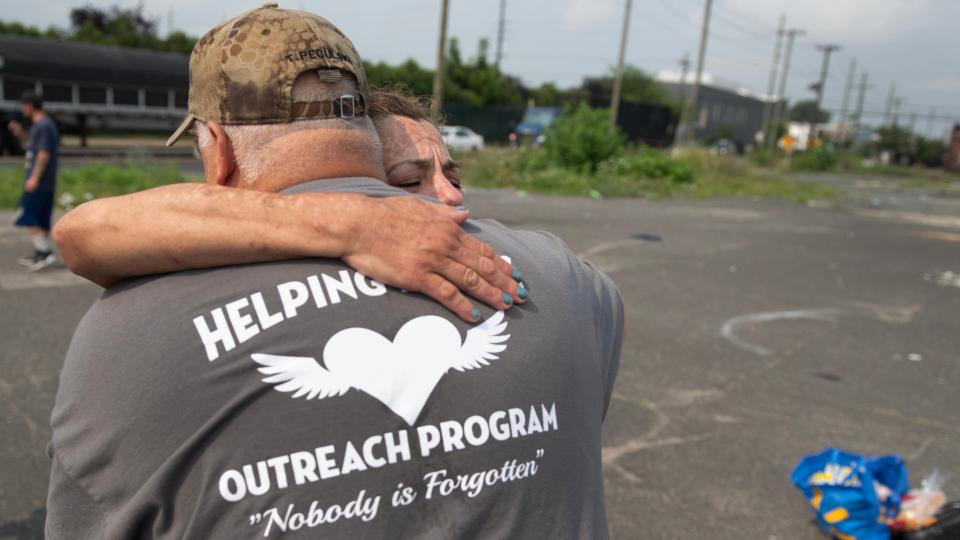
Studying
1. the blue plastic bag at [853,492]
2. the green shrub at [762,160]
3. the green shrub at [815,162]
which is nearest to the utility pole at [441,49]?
the blue plastic bag at [853,492]

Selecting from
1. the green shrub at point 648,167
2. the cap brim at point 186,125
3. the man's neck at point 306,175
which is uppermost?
the cap brim at point 186,125

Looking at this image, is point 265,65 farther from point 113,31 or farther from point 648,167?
point 113,31

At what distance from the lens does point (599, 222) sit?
14133 mm

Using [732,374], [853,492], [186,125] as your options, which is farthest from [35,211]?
[853,492]

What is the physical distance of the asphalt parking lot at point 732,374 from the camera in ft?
12.6

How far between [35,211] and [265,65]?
7.76 metres

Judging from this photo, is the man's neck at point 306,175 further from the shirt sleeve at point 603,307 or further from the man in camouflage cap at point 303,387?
the shirt sleeve at point 603,307

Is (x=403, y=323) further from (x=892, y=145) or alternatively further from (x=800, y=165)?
(x=892, y=145)

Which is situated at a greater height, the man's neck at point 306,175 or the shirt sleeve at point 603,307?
the man's neck at point 306,175

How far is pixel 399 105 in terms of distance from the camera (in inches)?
78.7

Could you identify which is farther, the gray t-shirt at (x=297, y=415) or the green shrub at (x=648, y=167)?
the green shrub at (x=648, y=167)

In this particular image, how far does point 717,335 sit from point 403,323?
6.07 m

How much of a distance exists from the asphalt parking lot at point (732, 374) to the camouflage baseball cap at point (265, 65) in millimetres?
2774

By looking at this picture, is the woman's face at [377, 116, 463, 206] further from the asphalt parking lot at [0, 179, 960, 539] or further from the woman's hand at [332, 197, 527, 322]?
the asphalt parking lot at [0, 179, 960, 539]
